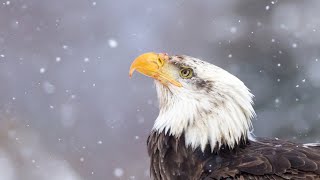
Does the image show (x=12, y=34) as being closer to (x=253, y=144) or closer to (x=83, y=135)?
(x=83, y=135)

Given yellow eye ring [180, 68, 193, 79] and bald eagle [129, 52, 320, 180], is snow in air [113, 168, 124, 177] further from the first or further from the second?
yellow eye ring [180, 68, 193, 79]

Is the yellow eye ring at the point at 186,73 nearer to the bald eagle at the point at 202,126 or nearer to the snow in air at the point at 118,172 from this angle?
the bald eagle at the point at 202,126

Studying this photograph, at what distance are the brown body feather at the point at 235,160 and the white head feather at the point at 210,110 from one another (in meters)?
0.07

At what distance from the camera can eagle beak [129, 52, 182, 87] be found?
215 inches

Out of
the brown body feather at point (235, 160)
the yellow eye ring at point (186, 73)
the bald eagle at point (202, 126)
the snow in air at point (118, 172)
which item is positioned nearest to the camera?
the brown body feather at point (235, 160)

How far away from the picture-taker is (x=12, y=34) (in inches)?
519

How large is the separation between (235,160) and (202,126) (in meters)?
0.33

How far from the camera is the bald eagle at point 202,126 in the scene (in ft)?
17.3

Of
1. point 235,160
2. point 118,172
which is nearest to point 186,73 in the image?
point 235,160

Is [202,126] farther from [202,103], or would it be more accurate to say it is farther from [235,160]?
[235,160]

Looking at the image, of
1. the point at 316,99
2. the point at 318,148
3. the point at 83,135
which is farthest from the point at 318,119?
the point at 318,148

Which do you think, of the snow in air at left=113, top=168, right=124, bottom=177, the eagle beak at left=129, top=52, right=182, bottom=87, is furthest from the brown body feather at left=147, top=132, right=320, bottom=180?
the snow in air at left=113, top=168, right=124, bottom=177

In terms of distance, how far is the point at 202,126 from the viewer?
5.33 meters

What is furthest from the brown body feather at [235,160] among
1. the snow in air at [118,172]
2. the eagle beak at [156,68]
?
the snow in air at [118,172]
